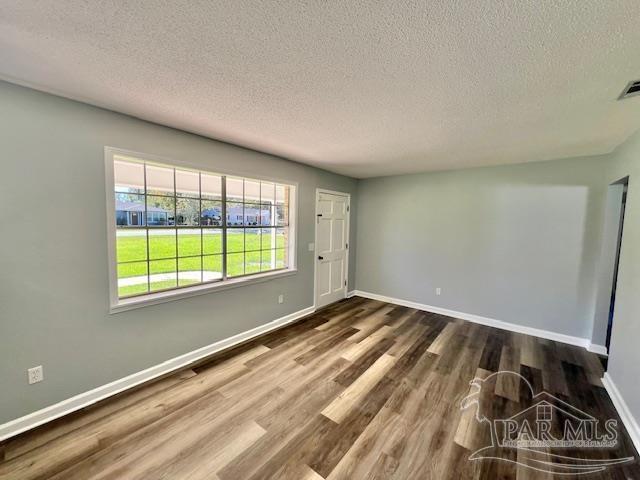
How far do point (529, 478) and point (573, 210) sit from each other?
3180mm

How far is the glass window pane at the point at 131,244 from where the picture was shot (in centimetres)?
→ 229

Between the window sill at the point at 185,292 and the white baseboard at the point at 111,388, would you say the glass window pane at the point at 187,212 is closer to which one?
the window sill at the point at 185,292

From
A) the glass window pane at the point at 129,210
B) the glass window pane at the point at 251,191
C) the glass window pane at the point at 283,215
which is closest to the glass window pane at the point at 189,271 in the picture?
the glass window pane at the point at 129,210

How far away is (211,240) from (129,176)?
98cm

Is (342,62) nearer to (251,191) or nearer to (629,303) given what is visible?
(251,191)

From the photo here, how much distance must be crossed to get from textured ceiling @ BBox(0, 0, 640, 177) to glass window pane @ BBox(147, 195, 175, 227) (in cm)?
74

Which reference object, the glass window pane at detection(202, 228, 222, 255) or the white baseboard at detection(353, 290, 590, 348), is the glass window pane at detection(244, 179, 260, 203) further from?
the white baseboard at detection(353, 290, 590, 348)

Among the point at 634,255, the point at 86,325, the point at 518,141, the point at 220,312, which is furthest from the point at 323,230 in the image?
the point at 634,255

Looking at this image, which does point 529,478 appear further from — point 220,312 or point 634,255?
point 220,312

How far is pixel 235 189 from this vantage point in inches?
124

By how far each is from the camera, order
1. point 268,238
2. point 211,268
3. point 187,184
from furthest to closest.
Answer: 1. point 268,238
2. point 211,268
3. point 187,184

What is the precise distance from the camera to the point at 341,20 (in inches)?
42.7

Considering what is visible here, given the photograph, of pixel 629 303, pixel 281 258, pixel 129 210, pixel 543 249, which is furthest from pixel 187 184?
pixel 543 249

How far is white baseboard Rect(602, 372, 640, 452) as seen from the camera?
1753 mm
